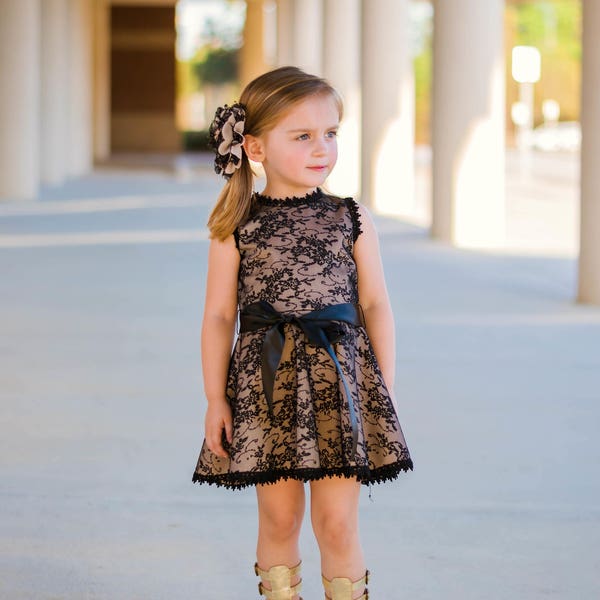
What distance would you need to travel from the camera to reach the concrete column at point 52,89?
91.5ft

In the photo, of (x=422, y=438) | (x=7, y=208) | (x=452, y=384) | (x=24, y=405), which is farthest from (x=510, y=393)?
(x=7, y=208)

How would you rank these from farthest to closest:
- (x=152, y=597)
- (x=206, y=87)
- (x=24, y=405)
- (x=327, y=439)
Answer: (x=206, y=87)
(x=24, y=405)
(x=152, y=597)
(x=327, y=439)

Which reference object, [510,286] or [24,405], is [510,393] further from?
[510,286]

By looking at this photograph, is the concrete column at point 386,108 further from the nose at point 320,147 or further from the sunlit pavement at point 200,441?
the nose at point 320,147

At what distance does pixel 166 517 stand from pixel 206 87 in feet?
318

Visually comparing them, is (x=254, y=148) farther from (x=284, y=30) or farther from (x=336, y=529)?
(x=284, y=30)

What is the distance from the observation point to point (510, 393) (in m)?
7.09

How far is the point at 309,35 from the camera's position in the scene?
31844mm

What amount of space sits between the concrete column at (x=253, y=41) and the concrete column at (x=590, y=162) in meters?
42.8

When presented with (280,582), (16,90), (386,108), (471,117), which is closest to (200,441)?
(280,582)

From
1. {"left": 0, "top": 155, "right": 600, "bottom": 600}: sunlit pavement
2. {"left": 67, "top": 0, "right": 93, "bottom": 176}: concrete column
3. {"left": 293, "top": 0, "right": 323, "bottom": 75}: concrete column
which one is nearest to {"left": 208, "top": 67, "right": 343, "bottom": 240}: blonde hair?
{"left": 0, "top": 155, "right": 600, "bottom": 600}: sunlit pavement

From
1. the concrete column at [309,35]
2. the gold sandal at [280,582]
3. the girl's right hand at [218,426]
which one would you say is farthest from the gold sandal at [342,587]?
the concrete column at [309,35]

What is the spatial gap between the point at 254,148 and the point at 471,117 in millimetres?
12553

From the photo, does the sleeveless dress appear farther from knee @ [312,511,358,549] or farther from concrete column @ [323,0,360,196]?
concrete column @ [323,0,360,196]
